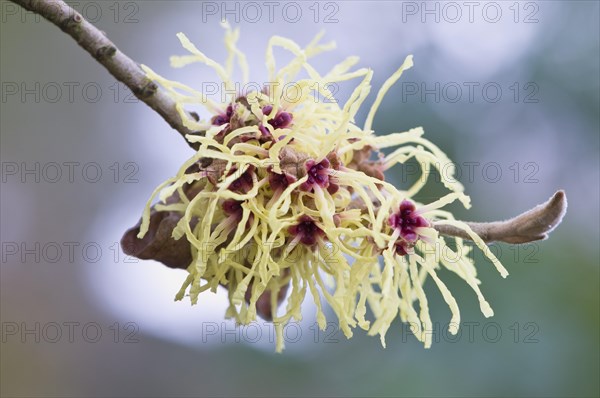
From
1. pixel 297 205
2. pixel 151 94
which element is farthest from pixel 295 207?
pixel 151 94

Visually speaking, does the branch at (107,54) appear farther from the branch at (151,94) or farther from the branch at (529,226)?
the branch at (529,226)

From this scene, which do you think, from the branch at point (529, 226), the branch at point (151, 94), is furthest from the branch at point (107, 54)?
the branch at point (529, 226)

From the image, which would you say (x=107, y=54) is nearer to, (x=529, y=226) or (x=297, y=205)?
(x=297, y=205)

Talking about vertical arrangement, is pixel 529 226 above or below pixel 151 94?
below

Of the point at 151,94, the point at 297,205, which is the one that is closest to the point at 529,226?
the point at 297,205

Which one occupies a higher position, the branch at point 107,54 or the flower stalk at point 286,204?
the branch at point 107,54

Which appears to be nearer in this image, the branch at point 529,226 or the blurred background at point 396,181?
the branch at point 529,226
